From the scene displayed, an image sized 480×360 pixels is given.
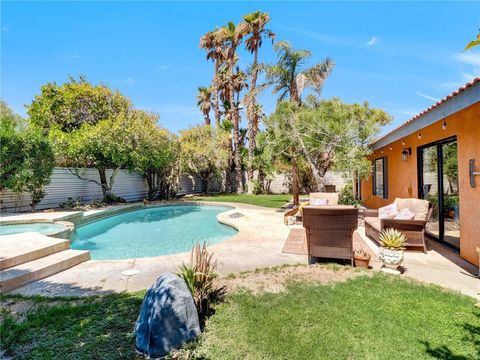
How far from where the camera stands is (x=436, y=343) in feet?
9.31

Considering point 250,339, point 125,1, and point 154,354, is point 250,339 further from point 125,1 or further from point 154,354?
point 125,1

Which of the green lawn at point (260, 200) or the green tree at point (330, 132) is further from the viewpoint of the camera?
the green lawn at point (260, 200)

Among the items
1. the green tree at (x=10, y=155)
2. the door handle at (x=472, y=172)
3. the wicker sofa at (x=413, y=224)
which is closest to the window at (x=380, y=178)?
the wicker sofa at (x=413, y=224)

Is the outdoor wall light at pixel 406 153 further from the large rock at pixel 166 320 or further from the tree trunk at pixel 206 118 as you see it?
the tree trunk at pixel 206 118

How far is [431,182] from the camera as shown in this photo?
23.6 ft

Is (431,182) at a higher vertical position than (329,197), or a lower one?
higher

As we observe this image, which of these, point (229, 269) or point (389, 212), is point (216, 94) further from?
point (229, 269)

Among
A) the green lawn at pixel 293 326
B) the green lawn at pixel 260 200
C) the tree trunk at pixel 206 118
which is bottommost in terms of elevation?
the green lawn at pixel 293 326

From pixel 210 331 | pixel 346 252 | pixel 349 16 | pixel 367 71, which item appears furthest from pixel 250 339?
pixel 367 71

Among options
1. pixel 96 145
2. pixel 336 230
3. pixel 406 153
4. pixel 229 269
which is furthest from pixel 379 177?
pixel 96 145

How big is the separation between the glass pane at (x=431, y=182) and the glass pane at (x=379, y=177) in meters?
4.44

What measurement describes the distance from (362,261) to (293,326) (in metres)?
2.67

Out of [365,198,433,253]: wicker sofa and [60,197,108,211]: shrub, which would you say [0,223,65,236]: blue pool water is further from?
[365,198,433,253]: wicker sofa

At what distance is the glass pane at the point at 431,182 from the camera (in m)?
6.88
